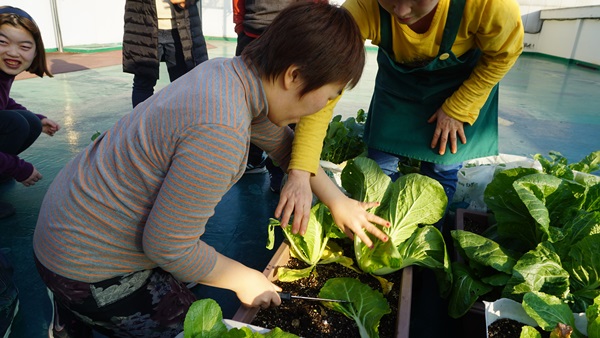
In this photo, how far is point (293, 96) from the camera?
92 centimetres

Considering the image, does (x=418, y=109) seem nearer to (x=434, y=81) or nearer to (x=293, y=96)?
(x=434, y=81)

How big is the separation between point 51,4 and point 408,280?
7.90 meters

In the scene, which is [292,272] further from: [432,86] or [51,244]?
[432,86]

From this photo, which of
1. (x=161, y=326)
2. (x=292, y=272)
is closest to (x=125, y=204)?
(x=161, y=326)

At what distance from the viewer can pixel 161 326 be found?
106 centimetres

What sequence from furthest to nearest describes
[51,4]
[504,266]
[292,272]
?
[51,4] → [292,272] → [504,266]

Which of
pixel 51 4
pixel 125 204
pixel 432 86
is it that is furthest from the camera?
pixel 51 4

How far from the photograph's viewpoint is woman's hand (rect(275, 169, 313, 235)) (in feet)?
3.73

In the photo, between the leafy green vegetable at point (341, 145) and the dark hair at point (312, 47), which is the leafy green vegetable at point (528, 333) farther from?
the leafy green vegetable at point (341, 145)

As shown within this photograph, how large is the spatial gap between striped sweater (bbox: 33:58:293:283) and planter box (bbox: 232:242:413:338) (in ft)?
0.65

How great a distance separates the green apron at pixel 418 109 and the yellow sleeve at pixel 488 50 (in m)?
0.08

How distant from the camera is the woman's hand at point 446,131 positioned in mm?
1573

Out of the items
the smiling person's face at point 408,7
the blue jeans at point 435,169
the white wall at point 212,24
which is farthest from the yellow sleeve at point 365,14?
the white wall at point 212,24

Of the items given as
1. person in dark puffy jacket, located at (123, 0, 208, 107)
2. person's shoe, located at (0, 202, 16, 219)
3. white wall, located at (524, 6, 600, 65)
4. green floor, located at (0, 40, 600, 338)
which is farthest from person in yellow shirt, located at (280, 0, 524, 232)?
white wall, located at (524, 6, 600, 65)
